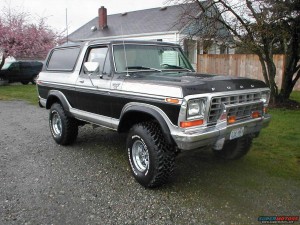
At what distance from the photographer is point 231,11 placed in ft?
31.5

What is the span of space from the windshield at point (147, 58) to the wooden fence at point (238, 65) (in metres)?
10.8

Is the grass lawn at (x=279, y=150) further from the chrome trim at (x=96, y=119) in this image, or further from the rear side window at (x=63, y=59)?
the rear side window at (x=63, y=59)

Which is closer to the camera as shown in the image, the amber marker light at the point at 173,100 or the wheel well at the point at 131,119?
the amber marker light at the point at 173,100

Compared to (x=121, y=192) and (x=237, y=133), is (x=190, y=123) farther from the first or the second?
(x=121, y=192)

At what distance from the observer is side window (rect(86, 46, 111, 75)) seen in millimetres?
4820

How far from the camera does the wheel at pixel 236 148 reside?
16.4 feet

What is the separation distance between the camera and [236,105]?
395cm

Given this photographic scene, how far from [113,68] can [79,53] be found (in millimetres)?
1205

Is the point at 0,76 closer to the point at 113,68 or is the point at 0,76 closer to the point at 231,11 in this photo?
the point at 231,11

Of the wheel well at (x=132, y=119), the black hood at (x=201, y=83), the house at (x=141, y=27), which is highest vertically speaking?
the house at (x=141, y=27)

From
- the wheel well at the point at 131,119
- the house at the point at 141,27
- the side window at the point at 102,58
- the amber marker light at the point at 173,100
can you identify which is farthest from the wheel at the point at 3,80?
the amber marker light at the point at 173,100

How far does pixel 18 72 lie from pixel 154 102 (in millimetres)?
19249

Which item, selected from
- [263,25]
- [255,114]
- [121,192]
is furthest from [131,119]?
[263,25]

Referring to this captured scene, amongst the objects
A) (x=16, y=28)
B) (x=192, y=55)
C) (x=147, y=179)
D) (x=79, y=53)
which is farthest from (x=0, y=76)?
(x=147, y=179)
